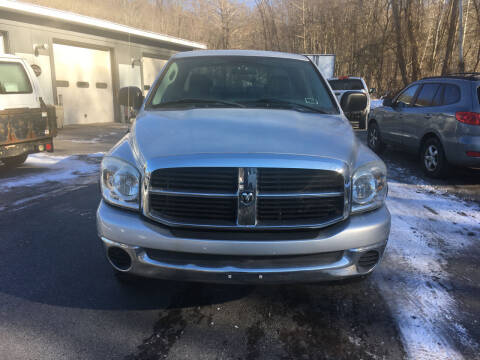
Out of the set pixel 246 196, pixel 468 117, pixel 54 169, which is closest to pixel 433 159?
pixel 468 117

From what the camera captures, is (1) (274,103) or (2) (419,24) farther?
(2) (419,24)

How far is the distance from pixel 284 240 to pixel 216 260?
0.41 metres

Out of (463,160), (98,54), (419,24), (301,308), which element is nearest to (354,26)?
(419,24)

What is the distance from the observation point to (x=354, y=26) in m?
29.8

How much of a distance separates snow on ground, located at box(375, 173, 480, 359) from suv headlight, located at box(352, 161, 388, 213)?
0.81 meters

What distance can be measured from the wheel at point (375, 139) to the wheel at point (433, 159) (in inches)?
77.7

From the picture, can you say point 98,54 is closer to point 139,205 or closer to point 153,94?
point 153,94

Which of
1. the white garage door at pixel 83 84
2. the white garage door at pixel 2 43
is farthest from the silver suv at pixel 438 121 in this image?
the white garage door at pixel 83 84

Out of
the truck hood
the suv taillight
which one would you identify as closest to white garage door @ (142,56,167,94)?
the suv taillight

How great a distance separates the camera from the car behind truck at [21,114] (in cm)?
655

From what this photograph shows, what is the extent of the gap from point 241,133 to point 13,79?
6.06 meters

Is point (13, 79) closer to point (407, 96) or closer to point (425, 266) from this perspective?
point (425, 266)

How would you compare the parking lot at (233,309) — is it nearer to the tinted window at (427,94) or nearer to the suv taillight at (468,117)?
the suv taillight at (468,117)

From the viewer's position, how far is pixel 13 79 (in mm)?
6918
